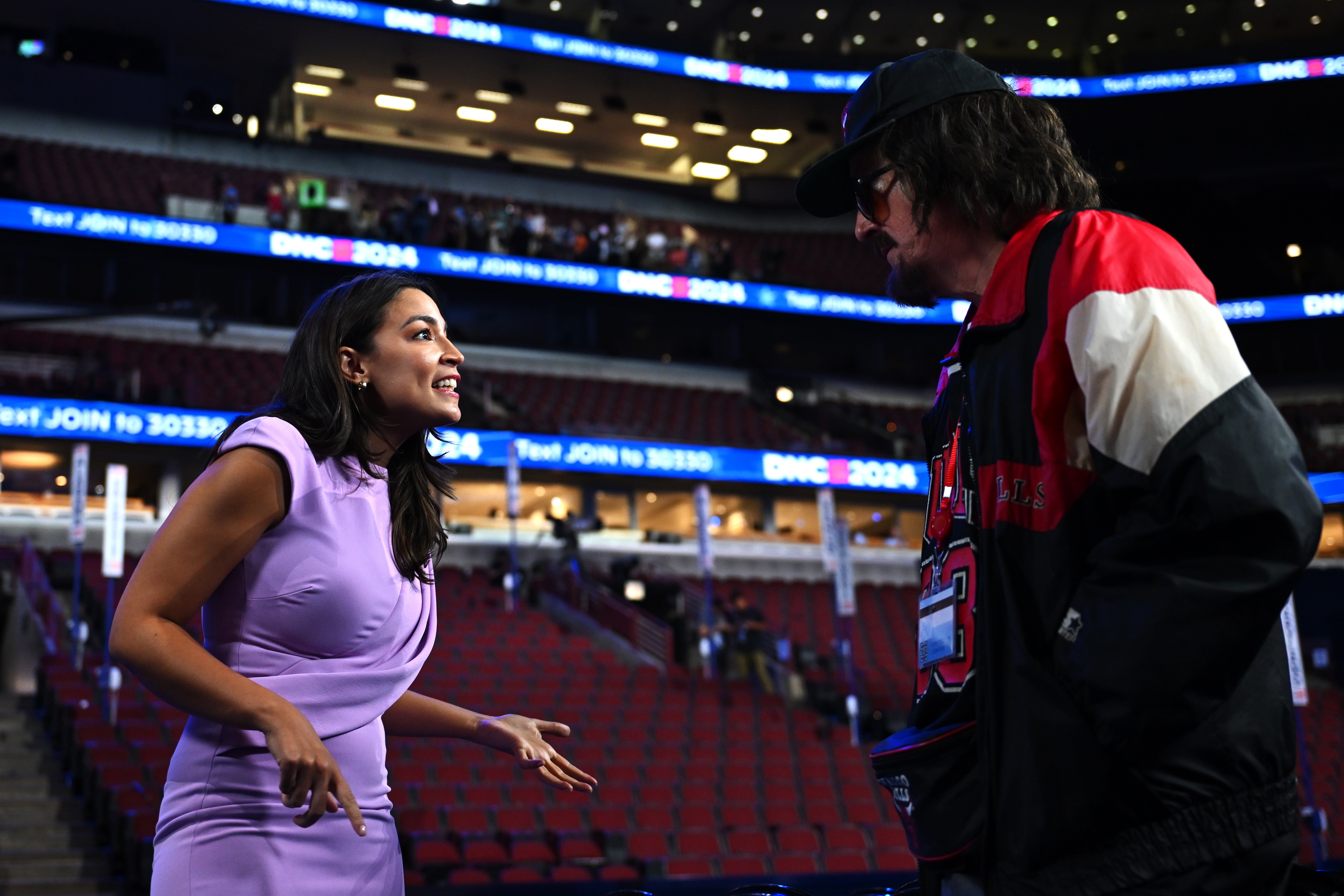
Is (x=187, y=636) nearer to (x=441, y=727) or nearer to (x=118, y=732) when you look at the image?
(x=441, y=727)

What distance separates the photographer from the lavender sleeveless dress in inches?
59.0

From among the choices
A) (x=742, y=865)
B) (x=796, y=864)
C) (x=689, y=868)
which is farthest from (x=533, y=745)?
(x=796, y=864)

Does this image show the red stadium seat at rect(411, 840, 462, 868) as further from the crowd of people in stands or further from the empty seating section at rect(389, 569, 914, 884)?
the crowd of people in stands

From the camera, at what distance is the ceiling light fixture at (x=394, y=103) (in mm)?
26406

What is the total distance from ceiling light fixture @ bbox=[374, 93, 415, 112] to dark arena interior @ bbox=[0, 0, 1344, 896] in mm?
143

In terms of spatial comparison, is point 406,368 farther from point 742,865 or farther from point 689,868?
point 742,865

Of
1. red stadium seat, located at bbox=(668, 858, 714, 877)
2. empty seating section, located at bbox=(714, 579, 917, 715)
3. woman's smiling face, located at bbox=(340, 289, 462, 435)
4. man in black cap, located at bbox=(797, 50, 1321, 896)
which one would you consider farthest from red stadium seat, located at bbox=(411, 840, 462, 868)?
man in black cap, located at bbox=(797, 50, 1321, 896)

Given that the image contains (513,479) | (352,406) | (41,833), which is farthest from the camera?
(513,479)

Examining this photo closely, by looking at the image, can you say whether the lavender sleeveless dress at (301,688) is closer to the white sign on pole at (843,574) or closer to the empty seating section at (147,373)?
the white sign on pole at (843,574)

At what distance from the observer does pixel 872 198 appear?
1.48 metres

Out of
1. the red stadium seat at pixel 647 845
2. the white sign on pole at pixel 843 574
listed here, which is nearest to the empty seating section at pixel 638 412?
the white sign on pole at pixel 843 574

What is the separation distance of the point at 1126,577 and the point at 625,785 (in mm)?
10266

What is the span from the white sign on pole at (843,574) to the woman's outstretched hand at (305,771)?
1351 cm

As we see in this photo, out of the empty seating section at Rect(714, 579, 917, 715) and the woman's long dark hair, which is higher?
the woman's long dark hair
